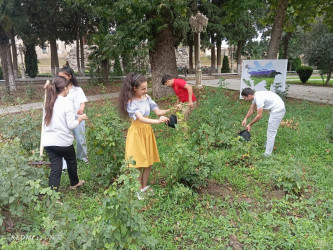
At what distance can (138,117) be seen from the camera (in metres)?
3.05

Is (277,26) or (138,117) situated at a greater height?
(277,26)

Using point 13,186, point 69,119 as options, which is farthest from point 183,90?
point 13,186

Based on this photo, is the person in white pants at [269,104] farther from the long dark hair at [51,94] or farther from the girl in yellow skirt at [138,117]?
the long dark hair at [51,94]

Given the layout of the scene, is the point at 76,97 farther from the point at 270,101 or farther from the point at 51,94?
the point at 270,101

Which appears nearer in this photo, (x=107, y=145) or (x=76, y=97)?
(x=107, y=145)

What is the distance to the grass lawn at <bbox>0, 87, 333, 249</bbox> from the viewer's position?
2062 mm

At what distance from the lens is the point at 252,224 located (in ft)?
9.68

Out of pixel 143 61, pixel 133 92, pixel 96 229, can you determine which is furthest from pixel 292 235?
pixel 143 61

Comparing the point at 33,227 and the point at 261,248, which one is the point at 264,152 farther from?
the point at 33,227

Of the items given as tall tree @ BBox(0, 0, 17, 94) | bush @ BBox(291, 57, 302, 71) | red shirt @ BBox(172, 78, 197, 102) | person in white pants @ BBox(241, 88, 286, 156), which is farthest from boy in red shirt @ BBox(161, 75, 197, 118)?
bush @ BBox(291, 57, 302, 71)

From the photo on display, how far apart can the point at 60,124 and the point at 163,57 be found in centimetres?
710

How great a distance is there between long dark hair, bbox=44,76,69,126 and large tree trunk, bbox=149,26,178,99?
22.3 feet

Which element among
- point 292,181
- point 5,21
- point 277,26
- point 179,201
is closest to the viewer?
point 179,201

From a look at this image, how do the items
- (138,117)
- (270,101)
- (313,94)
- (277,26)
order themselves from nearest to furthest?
(138,117), (270,101), (277,26), (313,94)
